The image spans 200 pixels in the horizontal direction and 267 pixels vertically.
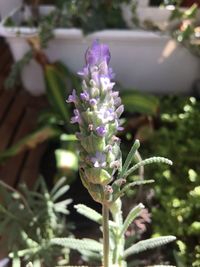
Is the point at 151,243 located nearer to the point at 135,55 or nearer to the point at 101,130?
the point at 101,130

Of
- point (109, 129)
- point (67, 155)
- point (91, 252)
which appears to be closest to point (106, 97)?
point (109, 129)

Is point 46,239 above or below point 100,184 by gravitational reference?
below

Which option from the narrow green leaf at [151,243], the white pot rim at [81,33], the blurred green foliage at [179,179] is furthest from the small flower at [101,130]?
the white pot rim at [81,33]

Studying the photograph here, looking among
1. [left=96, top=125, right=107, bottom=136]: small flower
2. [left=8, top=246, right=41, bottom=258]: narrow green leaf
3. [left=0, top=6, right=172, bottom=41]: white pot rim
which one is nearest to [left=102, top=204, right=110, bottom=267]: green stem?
[left=96, top=125, right=107, bottom=136]: small flower

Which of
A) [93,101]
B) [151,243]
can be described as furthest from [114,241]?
[93,101]

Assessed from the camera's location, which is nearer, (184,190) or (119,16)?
(184,190)

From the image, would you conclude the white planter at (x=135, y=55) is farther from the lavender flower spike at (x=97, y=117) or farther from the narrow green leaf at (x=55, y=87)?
the lavender flower spike at (x=97, y=117)

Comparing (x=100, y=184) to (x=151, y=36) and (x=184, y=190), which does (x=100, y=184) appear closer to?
(x=184, y=190)
